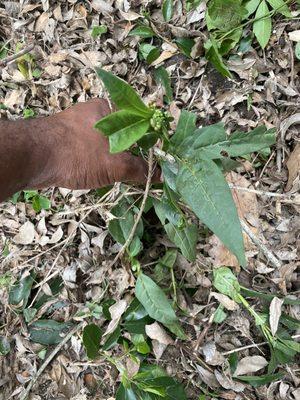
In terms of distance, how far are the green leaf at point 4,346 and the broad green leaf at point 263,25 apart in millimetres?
1233

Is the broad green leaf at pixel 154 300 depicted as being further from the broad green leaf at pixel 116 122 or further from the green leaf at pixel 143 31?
the green leaf at pixel 143 31

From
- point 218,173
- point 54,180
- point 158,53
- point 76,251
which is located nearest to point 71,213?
point 76,251

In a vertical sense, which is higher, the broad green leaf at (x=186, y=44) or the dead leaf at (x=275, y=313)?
the broad green leaf at (x=186, y=44)

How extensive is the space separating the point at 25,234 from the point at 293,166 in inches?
34.9

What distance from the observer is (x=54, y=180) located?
1240 mm

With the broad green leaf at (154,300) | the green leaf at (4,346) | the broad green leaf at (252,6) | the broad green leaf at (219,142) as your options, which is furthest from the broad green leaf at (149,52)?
the green leaf at (4,346)

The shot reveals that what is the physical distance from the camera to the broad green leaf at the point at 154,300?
1.35 m

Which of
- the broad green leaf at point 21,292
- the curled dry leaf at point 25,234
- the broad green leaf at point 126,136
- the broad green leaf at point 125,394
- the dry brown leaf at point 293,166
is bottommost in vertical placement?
the broad green leaf at point 21,292

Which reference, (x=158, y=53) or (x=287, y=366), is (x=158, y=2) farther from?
(x=287, y=366)

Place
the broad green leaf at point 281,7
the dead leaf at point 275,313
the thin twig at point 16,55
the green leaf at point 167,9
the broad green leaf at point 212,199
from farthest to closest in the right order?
the thin twig at point 16,55 → the green leaf at point 167,9 → the broad green leaf at point 281,7 → the dead leaf at point 275,313 → the broad green leaf at point 212,199

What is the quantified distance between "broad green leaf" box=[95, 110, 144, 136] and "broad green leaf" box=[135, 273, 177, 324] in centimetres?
49

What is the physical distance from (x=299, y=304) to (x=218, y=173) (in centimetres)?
53

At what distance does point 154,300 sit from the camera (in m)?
1.36

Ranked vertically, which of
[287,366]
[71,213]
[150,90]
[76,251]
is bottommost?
[287,366]
